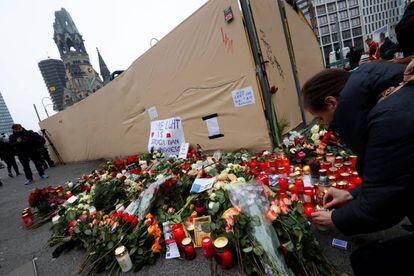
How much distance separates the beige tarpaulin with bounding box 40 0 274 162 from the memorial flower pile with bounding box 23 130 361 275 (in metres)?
1.11

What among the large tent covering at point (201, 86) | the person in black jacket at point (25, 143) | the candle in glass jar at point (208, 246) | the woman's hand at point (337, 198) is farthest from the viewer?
the person in black jacket at point (25, 143)

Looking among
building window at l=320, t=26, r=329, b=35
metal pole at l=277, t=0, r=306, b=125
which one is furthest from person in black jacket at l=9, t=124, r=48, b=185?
building window at l=320, t=26, r=329, b=35

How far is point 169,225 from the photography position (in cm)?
229

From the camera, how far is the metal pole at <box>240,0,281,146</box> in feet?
12.1

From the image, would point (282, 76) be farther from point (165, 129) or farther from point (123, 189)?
point (123, 189)

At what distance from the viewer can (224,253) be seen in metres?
1.73

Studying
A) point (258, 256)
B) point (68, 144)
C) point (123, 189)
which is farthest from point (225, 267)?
point (68, 144)

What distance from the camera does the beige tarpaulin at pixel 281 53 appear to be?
4.11 metres

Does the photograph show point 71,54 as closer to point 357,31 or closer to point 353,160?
point 353,160

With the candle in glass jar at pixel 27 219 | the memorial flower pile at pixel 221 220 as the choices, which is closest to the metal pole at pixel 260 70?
the memorial flower pile at pixel 221 220

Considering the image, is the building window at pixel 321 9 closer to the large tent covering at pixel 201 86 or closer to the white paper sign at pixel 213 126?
the large tent covering at pixel 201 86

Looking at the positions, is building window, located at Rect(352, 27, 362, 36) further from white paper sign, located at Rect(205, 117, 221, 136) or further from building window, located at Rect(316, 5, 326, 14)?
white paper sign, located at Rect(205, 117, 221, 136)

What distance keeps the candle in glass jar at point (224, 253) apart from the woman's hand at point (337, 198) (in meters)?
0.79

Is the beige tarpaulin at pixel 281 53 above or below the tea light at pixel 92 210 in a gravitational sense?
above
